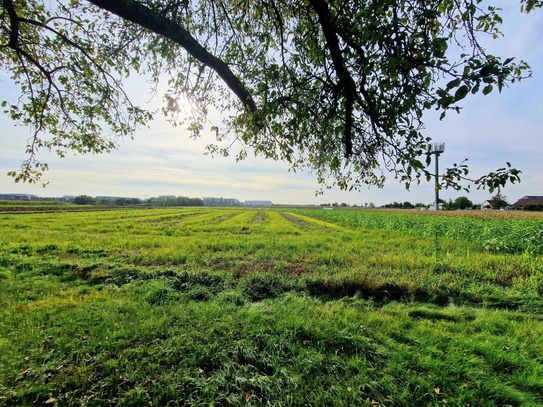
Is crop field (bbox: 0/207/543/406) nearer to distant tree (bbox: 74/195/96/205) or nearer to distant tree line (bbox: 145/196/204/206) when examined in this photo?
distant tree (bbox: 74/195/96/205)

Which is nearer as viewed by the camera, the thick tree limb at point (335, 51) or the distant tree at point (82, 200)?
the thick tree limb at point (335, 51)

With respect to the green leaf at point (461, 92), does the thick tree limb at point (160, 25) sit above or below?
above

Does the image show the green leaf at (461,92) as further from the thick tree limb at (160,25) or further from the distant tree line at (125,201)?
the distant tree line at (125,201)

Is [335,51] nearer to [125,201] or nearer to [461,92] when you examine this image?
[461,92]

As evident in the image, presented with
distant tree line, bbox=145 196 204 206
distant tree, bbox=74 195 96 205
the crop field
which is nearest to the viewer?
the crop field

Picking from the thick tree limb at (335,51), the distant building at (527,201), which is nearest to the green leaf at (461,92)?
the thick tree limb at (335,51)

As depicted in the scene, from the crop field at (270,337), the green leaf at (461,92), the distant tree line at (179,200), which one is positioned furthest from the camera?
the distant tree line at (179,200)

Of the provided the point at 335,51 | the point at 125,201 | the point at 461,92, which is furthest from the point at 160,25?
the point at 125,201

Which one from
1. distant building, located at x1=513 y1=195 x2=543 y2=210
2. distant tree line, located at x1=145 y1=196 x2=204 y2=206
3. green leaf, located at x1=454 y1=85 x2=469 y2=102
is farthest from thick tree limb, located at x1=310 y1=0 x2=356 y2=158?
distant tree line, located at x1=145 y1=196 x2=204 y2=206

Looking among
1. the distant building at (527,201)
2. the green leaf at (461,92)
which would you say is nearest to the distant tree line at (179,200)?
the distant building at (527,201)

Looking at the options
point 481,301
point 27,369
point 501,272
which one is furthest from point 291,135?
point 501,272

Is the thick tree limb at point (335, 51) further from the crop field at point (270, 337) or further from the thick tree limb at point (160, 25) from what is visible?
the crop field at point (270, 337)

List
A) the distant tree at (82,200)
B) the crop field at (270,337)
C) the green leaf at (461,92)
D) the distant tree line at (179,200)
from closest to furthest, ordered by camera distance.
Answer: the green leaf at (461,92) → the crop field at (270,337) → the distant tree at (82,200) → the distant tree line at (179,200)

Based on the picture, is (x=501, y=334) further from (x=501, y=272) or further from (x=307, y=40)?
(x=307, y=40)
